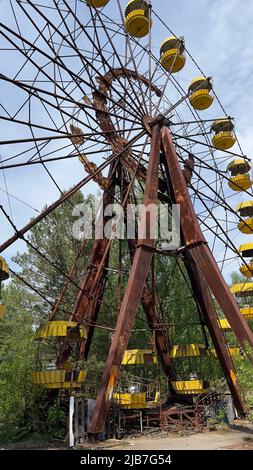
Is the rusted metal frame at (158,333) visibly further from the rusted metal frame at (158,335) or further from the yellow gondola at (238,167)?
the yellow gondola at (238,167)

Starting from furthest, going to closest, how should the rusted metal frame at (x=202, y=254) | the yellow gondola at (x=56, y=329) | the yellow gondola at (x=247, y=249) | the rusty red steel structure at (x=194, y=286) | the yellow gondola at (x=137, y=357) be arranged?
1. the yellow gondola at (x=247, y=249)
2. the yellow gondola at (x=137, y=357)
3. the yellow gondola at (x=56, y=329)
4. the rusted metal frame at (x=202, y=254)
5. the rusty red steel structure at (x=194, y=286)

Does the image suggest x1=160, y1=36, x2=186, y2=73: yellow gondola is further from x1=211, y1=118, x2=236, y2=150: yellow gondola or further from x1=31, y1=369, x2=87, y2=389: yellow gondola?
x1=31, y1=369, x2=87, y2=389: yellow gondola

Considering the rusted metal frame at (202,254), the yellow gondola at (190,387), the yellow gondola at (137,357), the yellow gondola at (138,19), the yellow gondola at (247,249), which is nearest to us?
the rusted metal frame at (202,254)

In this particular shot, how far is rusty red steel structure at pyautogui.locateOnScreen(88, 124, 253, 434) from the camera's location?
32.1 ft

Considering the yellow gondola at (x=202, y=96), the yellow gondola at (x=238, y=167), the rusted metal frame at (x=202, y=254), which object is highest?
the yellow gondola at (x=202, y=96)

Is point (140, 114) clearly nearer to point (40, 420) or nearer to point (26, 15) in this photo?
point (26, 15)

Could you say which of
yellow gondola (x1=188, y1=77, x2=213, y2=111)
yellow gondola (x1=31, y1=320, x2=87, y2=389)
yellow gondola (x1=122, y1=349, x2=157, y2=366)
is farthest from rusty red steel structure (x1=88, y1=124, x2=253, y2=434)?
yellow gondola (x1=188, y1=77, x2=213, y2=111)

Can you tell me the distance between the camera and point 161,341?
631 inches

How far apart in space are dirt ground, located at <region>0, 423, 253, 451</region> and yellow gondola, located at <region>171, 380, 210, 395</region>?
2.28m

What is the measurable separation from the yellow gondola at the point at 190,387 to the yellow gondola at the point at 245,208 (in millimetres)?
10878

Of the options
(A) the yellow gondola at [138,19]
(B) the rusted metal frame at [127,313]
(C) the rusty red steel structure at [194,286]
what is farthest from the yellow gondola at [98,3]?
(B) the rusted metal frame at [127,313]

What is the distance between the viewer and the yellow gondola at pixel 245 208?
22.7 m

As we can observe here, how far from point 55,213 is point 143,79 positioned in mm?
11253

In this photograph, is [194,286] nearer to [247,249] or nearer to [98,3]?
[247,249]
